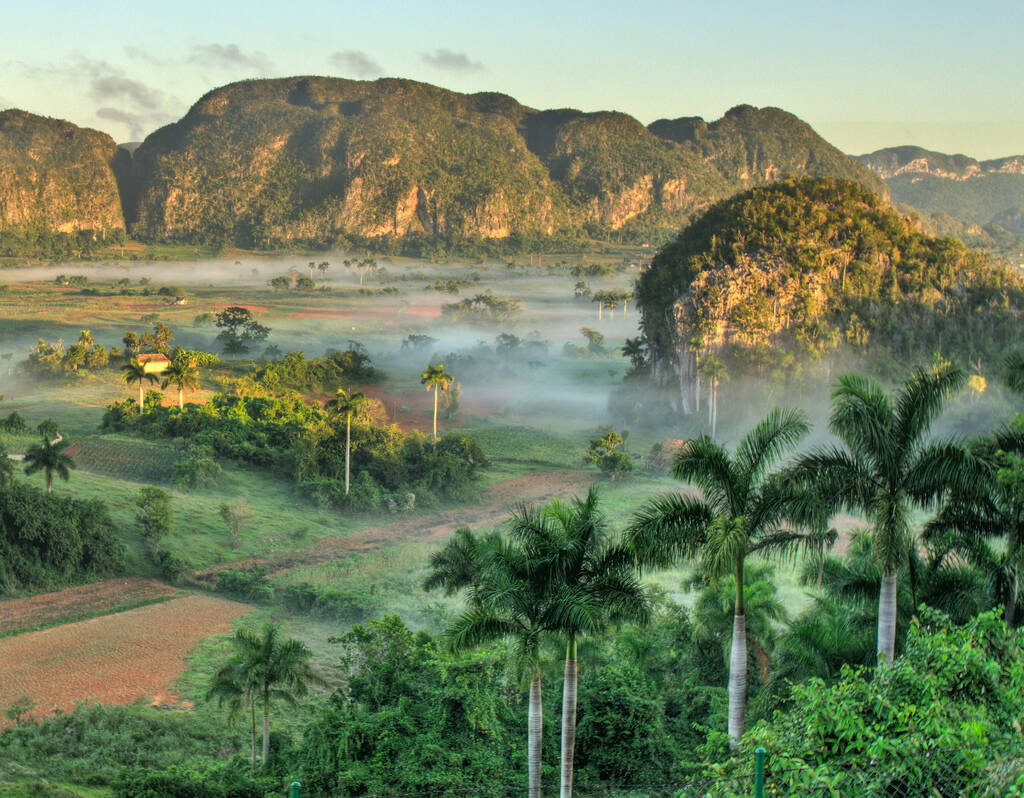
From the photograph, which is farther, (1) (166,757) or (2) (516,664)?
(1) (166,757)

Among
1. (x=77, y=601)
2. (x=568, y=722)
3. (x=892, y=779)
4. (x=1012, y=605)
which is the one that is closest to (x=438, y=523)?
(x=77, y=601)

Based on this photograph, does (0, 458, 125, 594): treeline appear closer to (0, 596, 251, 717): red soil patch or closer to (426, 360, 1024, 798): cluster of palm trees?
(0, 596, 251, 717): red soil patch

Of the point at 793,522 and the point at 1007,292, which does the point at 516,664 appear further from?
the point at 1007,292

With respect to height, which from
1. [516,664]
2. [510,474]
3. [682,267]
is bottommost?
[510,474]

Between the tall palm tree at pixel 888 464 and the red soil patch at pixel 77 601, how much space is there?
88.0 feet

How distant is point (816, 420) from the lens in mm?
69938

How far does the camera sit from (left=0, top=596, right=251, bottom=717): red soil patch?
25.7m

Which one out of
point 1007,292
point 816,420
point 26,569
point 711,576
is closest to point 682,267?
point 816,420

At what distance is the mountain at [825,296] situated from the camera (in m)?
73.3

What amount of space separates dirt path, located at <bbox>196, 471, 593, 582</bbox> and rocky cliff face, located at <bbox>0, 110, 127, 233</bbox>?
124 m

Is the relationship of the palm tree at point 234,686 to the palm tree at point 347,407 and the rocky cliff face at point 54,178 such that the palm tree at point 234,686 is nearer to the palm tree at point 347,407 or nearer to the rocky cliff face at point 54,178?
the palm tree at point 347,407

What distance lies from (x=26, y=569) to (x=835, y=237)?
211 ft

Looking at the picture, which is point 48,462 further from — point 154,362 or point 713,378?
point 713,378

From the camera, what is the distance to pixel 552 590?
13891mm
